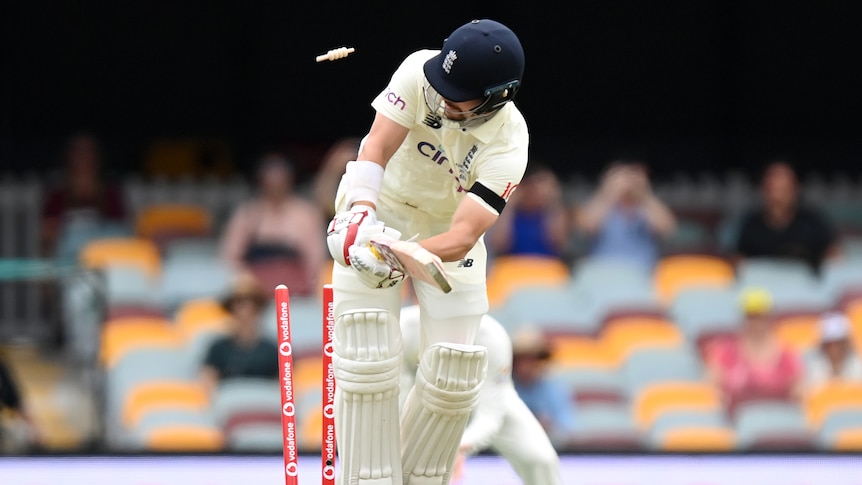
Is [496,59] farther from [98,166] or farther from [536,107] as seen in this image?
[536,107]

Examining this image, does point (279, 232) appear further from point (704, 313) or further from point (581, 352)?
point (704, 313)

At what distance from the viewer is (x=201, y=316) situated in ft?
27.9

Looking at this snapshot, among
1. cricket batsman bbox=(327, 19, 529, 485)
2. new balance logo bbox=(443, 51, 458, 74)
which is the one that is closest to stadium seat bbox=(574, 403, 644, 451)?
cricket batsman bbox=(327, 19, 529, 485)

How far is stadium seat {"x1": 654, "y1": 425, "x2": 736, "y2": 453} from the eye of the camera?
7844mm

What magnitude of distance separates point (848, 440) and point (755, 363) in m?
0.58

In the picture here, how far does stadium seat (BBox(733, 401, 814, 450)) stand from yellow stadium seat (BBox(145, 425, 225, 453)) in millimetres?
2416

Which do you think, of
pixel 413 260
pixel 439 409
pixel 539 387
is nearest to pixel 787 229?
pixel 539 387

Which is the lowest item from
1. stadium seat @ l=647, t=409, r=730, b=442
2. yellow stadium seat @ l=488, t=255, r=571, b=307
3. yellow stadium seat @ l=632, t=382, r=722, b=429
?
stadium seat @ l=647, t=409, r=730, b=442

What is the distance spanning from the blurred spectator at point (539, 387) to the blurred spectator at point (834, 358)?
1276mm

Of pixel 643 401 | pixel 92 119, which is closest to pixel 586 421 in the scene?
pixel 643 401

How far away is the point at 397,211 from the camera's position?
5.26 meters

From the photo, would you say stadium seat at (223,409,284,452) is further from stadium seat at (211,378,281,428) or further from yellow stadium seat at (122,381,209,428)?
yellow stadium seat at (122,381,209,428)

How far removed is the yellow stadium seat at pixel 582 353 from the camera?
27.7 ft

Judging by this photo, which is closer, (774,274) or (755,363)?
(755,363)
